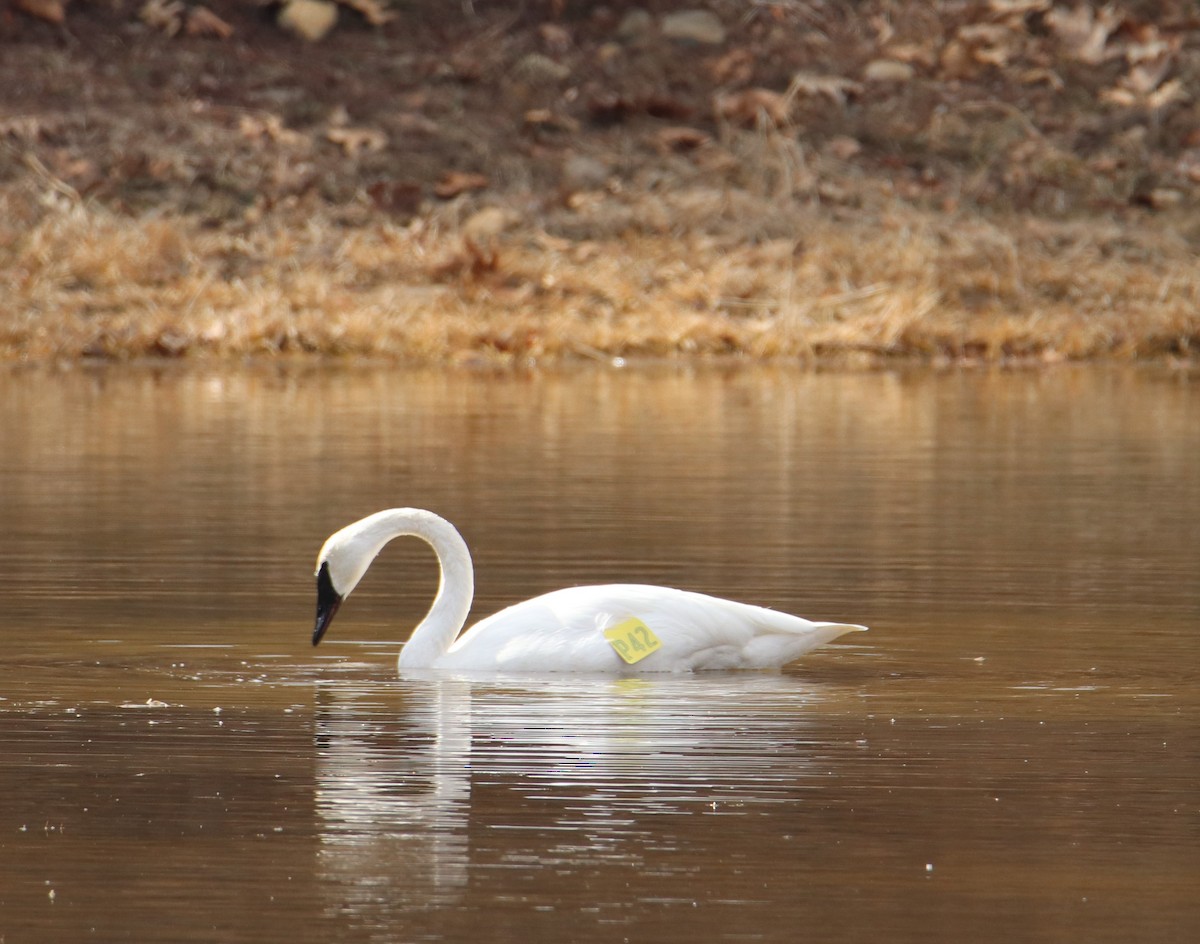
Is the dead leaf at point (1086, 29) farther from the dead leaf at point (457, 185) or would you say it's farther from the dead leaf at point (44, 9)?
the dead leaf at point (44, 9)

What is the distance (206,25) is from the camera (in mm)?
36156

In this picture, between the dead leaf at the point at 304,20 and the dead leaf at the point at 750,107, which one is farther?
the dead leaf at the point at 304,20

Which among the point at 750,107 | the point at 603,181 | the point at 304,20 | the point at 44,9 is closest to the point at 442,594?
the point at 603,181

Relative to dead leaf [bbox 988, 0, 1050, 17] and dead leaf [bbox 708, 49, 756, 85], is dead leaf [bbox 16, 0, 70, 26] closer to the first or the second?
dead leaf [bbox 708, 49, 756, 85]

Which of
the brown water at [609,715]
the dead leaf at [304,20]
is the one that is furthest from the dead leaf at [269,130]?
the brown water at [609,715]

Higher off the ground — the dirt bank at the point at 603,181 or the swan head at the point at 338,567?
the dirt bank at the point at 603,181

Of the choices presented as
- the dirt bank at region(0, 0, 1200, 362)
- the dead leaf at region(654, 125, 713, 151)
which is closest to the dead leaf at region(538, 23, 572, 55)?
the dirt bank at region(0, 0, 1200, 362)

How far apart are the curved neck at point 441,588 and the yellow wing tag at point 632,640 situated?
0.54m

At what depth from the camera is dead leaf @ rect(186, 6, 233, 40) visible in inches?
1421

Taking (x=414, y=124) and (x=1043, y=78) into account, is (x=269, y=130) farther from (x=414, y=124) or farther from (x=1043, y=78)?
(x=1043, y=78)

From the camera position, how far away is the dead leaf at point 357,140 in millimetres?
33219

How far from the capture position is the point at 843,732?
303 inches

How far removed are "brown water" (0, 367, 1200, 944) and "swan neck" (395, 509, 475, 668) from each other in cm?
19

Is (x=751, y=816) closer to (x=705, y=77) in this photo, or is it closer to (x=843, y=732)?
(x=843, y=732)
